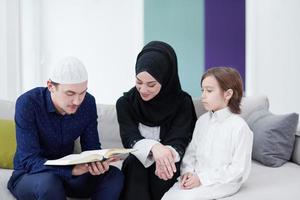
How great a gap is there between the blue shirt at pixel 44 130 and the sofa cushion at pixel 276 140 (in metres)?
0.93

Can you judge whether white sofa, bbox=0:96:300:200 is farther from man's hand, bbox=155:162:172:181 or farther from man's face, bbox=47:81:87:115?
man's face, bbox=47:81:87:115

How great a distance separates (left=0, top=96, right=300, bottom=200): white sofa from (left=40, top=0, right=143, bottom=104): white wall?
57.3 inches

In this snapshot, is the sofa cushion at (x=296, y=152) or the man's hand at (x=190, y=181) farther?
the sofa cushion at (x=296, y=152)

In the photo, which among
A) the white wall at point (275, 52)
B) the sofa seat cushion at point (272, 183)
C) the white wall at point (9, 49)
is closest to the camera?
the sofa seat cushion at point (272, 183)

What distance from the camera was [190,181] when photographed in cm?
168

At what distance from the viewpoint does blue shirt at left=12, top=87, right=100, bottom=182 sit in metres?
1.66

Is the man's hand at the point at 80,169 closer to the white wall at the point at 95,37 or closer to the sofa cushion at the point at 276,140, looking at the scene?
the sofa cushion at the point at 276,140

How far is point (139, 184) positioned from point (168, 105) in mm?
432

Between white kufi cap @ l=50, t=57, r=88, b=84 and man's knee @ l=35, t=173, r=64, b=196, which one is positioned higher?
white kufi cap @ l=50, t=57, r=88, b=84

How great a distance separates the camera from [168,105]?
6.39 feet

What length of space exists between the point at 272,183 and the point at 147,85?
2.37 feet

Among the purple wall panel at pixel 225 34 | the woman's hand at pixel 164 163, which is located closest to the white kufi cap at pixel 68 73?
the woman's hand at pixel 164 163

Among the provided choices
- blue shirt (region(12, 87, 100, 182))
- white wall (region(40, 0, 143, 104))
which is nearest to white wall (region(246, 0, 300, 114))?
white wall (region(40, 0, 143, 104))

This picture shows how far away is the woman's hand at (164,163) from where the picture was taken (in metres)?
1.68
